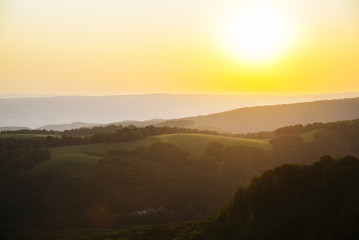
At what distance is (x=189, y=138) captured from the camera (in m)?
130

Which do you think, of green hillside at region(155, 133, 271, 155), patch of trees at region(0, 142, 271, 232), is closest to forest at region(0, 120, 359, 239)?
patch of trees at region(0, 142, 271, 232)

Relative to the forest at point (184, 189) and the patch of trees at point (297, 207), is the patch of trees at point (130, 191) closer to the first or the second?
the forest at point (184, 189)

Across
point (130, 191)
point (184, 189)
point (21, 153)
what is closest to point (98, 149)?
point (21, 153)

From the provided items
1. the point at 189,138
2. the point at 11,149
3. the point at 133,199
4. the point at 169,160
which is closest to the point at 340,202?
the point at 133,199

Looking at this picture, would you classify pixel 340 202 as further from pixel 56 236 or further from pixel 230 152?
pixel 230 152

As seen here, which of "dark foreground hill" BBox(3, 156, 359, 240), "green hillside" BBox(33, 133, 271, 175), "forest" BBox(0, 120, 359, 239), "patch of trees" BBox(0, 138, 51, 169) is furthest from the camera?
"patch of trees" BBox(0, 138, 51, 169)

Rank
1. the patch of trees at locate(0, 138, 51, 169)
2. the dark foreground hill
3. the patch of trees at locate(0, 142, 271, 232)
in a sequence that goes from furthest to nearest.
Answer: the patch of trees at locate(0, 138, 51, 169) → the patch of trees at locate(0, 142, 271, 232) → the dark foreground hill

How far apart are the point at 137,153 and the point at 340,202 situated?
8460 centimetres

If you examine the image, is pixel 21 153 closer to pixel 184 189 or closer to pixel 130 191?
pixel 130 191

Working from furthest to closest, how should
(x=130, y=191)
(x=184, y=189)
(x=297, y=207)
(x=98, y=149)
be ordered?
1. (x=98, y=149)
2. (x=184, y=189)
3. (x=130, y=191)
4. (x=297, y=207)

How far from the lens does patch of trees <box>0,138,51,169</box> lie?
333 feet

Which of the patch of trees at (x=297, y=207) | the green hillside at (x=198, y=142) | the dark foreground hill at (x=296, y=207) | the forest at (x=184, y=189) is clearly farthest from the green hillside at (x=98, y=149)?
the patch of trees at (x=297, y=207)

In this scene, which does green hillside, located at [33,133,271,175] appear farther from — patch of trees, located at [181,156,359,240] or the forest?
patch of trees, located at [181,156,359,240]

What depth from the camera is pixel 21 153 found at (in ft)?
349
